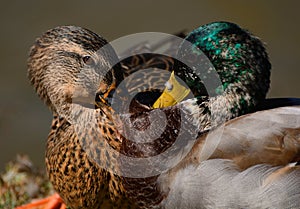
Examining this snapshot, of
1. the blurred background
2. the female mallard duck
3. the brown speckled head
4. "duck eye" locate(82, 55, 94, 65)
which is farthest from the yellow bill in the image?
the blurred background

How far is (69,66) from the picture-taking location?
441 centimetres

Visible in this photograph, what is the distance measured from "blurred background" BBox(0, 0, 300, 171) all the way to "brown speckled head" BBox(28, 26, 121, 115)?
4103mm

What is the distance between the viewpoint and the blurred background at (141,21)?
30.3ft

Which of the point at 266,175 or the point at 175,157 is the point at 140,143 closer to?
the point at 175,157

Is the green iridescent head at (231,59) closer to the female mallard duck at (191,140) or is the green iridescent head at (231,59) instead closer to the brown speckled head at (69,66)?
the female mallard duck at (191,140)

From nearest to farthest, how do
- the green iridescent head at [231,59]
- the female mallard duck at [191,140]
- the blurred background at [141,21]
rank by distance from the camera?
the female mallard duck at [191,140]
the green iridescent head at [231,59]
the blurred background at [141,21]

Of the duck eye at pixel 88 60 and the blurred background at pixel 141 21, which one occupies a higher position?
the duck eye at pixel 88 60

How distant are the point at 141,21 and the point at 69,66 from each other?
567cm

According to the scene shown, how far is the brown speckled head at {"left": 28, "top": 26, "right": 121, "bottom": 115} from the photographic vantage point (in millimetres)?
4305

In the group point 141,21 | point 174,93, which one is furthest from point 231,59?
point 141,21

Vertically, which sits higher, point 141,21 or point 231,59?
point 231,59

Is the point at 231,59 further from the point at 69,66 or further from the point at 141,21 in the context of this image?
the point at 141,21

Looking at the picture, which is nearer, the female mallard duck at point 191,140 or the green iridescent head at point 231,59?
the female mallard duck at point 191,140

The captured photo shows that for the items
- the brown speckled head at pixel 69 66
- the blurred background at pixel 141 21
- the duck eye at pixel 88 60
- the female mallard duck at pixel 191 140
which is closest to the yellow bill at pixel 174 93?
the female mallard duck at pixel 191 140
